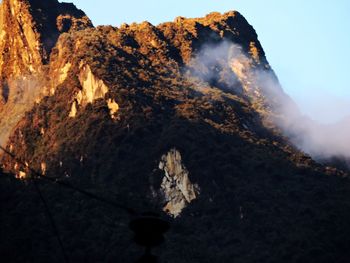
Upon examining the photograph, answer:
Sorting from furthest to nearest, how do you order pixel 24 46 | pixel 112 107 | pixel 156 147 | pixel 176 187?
pixel 24 46 → pixel 112 107 → pixel 156 147 → pixel 176 187

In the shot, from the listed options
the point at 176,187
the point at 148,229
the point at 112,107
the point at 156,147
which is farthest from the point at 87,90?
the point at 148,229

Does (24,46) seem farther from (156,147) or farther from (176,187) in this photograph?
(176,187)

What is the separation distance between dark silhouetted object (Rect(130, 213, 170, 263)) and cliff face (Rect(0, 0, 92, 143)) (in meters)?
154

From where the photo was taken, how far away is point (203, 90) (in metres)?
157

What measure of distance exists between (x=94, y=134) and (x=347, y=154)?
143ft

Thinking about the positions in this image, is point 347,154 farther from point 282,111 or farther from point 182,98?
point 182,98

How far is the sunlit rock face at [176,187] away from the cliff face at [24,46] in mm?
46009

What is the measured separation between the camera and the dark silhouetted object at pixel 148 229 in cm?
1107

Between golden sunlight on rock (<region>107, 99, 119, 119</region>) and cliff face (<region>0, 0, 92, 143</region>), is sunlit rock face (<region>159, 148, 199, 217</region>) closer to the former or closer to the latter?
golden sunlight on rock (<region>107, 99, 119, 119</region>)

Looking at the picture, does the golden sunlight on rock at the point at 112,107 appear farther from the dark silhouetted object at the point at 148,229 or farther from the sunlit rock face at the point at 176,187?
the dark silhouetted object at the point at 148,229

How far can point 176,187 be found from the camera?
4734 inches

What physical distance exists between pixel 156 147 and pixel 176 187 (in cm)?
1016

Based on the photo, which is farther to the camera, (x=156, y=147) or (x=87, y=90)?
(x=87, y=90)

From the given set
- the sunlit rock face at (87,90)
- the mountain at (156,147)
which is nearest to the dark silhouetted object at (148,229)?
the mountain at (156,147)
